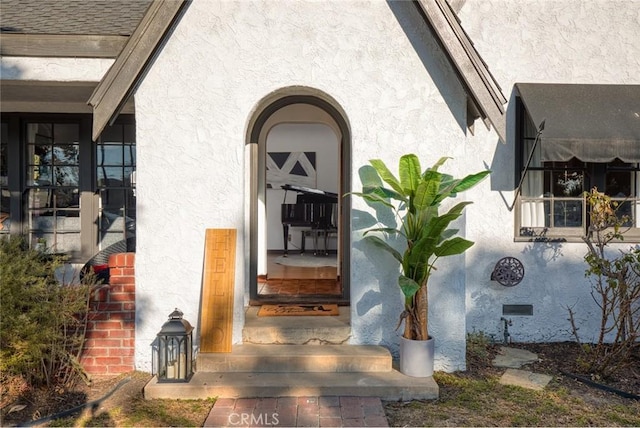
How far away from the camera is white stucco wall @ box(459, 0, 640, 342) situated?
20.2 ft

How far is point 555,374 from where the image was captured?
509 centimetres

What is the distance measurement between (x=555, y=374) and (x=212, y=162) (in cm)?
434

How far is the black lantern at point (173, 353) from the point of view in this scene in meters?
4.36

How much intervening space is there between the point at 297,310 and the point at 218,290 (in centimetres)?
110

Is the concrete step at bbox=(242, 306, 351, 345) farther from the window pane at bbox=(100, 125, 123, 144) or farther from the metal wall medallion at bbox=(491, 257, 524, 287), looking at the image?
the window pane at bbox=(100, 125, 123, 144)

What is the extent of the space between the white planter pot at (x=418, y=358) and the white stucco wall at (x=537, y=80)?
6.38 ft

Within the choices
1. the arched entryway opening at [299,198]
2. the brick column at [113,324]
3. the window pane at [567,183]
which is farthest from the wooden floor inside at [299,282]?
the window pane at [567,183]

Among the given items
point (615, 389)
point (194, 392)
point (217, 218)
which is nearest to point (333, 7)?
point (217, 218)

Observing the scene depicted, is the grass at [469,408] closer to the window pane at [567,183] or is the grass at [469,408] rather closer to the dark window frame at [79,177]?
the window pane at [567,183]

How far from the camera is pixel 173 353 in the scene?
4391mm

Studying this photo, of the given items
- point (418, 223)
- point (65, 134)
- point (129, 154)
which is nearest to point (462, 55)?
point (418, 223)

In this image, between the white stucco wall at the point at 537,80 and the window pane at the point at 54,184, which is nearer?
the white stucco wall at the point at 537,80

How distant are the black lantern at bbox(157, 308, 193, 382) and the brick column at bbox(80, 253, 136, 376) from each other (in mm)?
732

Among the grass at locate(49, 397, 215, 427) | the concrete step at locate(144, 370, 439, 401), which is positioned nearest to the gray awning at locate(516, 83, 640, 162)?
the concrete step at locate(144, 370, 439, 401)
